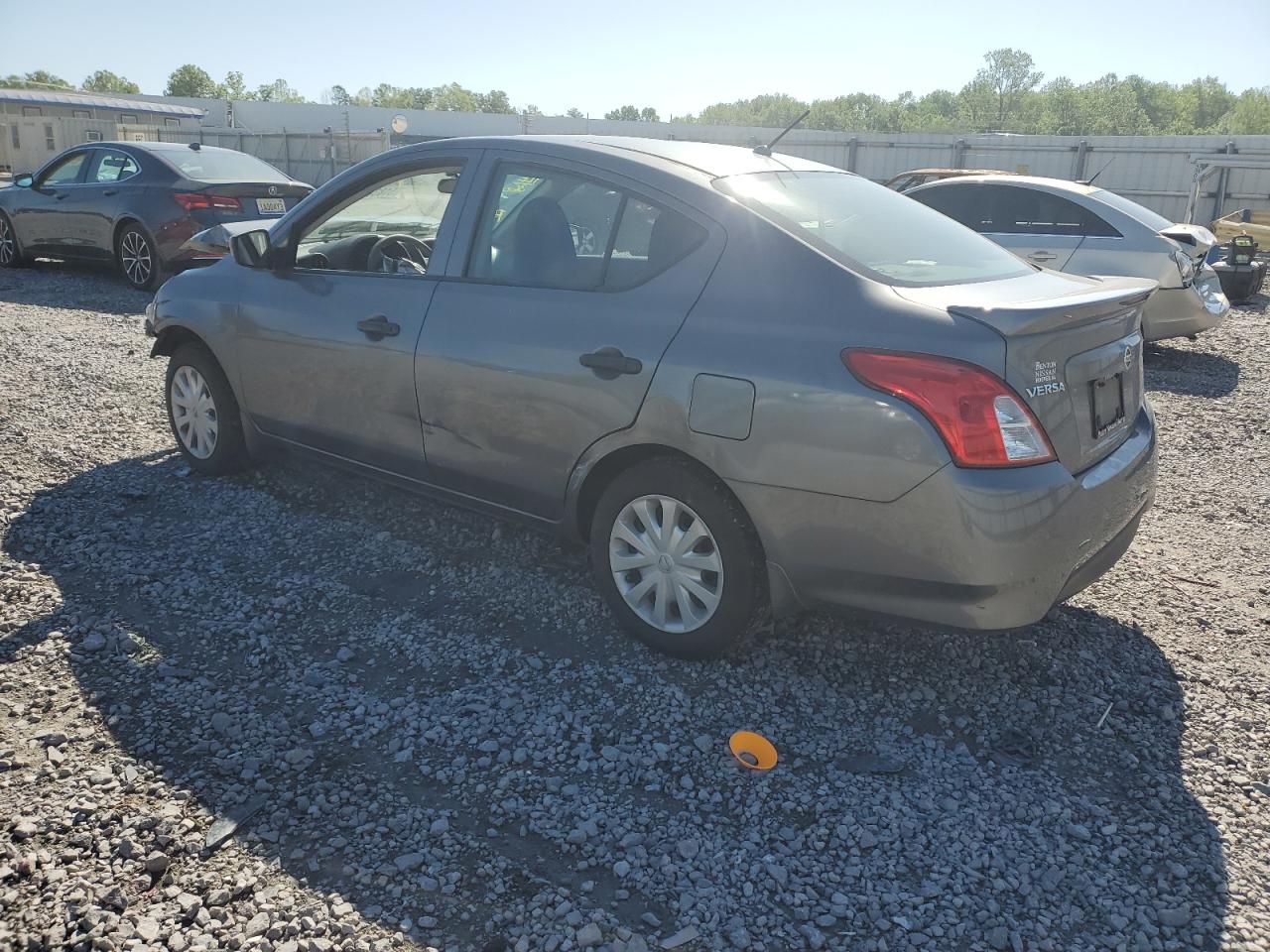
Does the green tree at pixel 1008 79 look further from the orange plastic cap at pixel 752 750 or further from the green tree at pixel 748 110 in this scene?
the orange plastic cap at pixel 752 750

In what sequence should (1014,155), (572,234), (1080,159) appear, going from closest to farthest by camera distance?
1. (572,234)
2. (1080,159)
3. (1014,155)

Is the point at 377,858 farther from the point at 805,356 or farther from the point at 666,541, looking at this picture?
the point at 805,356

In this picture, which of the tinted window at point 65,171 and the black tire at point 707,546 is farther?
the tinted window at point 65,171

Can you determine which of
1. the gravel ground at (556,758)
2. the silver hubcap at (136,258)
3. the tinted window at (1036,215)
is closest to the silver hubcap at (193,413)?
the gravel ground at (556,758)

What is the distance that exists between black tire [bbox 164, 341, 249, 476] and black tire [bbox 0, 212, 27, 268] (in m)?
9.11

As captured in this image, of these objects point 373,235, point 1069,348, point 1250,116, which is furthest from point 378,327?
point 1250,116

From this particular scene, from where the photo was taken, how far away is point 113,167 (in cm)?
1138

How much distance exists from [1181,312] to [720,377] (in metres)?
7.56

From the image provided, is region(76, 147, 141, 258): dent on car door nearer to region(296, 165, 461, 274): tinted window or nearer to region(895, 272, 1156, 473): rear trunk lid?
region(296, 165, 461, 274): tinted window

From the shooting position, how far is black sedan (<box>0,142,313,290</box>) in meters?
10.8

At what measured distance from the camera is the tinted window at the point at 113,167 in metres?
11.2

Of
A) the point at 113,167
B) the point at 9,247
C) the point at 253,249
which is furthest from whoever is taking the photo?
the point at 9,247

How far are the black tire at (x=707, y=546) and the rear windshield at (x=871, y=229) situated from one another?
0.90 meters

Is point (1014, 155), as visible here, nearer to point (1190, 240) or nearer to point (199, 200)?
point (1190, 240)
